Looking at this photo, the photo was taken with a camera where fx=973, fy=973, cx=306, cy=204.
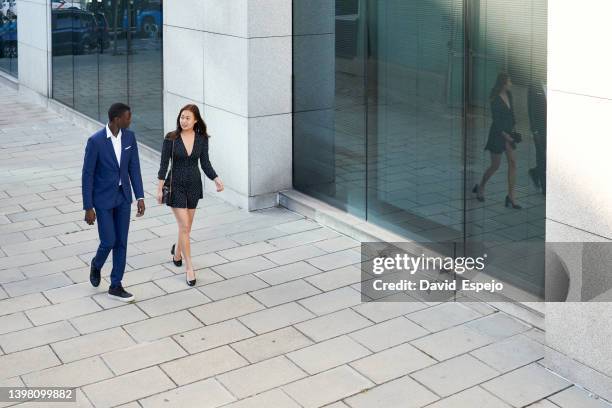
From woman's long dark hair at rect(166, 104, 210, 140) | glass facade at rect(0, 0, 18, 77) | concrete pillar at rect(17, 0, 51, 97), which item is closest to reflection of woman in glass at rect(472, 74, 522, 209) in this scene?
woman's long dark hair at rect(166, 104, 210, 140)

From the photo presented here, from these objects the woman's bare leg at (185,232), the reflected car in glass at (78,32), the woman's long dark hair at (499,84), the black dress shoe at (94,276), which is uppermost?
the reflected car in glass at (78,32)

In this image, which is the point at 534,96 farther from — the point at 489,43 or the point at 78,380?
the point at 78,380

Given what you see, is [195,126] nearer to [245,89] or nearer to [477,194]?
[245,89]

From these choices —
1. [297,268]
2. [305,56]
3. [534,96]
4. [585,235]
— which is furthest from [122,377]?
[305,56]

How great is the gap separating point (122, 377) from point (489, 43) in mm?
4770

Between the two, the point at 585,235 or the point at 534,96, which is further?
the point at 534,96

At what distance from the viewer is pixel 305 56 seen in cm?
1275

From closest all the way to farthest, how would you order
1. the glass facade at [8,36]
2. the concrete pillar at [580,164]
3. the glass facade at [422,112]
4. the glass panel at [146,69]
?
the concrete pillar at [580,164], the glass facade at [422,112], the glass panel at [146,69], the glass facade at [8,36]

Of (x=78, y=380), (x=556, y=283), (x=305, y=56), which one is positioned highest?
(x=305, y=56)

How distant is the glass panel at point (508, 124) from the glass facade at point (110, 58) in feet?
23.0

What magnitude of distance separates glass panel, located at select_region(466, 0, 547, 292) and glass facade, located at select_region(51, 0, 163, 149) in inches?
276

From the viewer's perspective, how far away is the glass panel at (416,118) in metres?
10.3

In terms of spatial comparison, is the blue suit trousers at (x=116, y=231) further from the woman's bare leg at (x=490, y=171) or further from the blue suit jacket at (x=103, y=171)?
the woman's bare leg at (x=490, y=171)

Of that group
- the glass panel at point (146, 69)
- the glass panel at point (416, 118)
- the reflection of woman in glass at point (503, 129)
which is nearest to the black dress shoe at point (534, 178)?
the reflection of woman in glass at point (503, 129)
